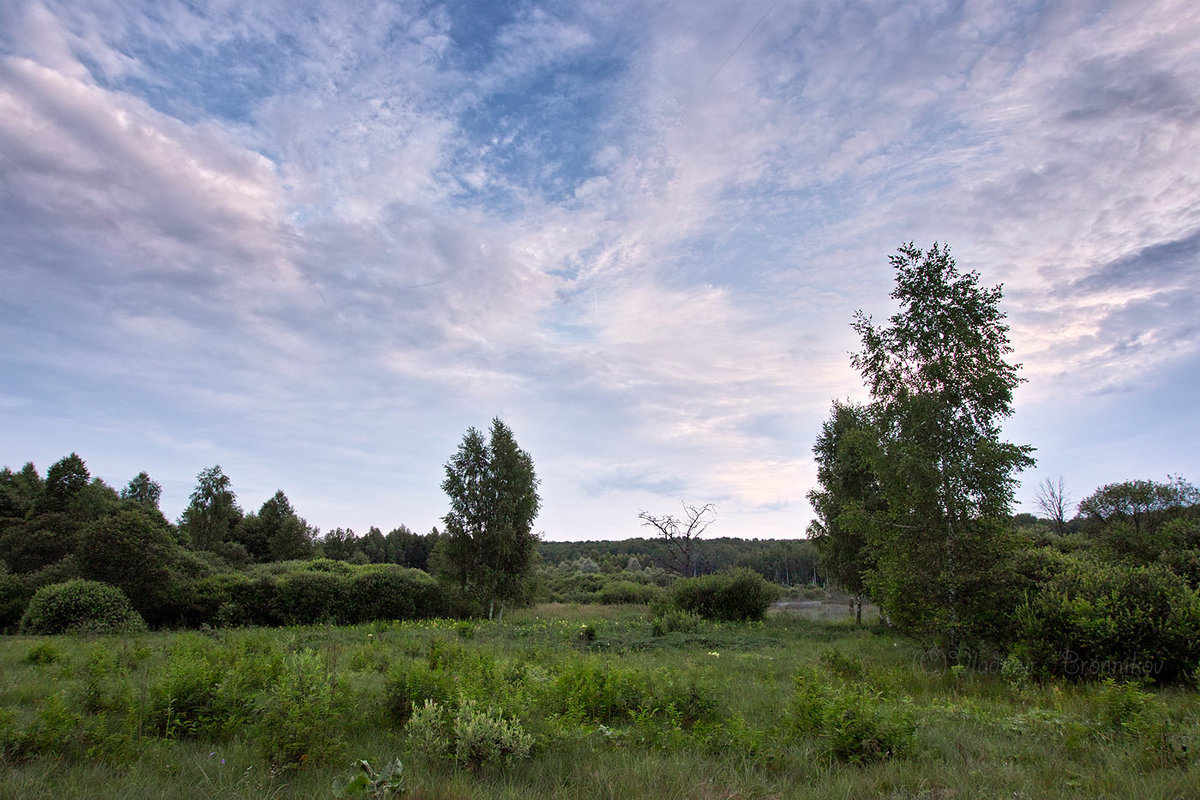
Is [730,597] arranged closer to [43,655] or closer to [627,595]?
[627,595]

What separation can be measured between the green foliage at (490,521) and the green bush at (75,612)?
518 inches

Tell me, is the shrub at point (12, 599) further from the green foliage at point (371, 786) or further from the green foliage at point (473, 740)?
the green foliage at point (371, 786)

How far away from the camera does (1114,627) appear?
372 inches

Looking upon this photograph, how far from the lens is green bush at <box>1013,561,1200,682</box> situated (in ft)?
30.2

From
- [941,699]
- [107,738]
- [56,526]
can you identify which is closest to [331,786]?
[107,738]

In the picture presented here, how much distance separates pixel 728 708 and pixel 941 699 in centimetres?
345

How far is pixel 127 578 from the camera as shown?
2106cm

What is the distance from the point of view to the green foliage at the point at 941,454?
1260 cm

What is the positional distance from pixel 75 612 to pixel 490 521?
1563 centimetres

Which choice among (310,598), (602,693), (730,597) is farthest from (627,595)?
(602,693)

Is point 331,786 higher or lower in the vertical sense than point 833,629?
higher

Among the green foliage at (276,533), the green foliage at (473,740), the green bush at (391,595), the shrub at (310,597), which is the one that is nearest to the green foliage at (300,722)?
the green foliage at (473,740)

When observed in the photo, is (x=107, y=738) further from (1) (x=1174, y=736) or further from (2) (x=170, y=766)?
(1) (x=1174, y=736)

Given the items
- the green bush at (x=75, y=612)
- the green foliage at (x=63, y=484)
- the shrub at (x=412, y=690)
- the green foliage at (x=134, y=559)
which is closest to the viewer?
the shrub at (x=412, y=690)
